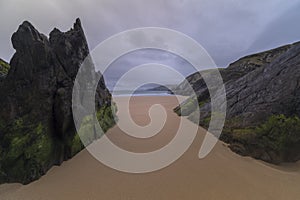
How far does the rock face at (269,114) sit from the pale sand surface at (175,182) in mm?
582

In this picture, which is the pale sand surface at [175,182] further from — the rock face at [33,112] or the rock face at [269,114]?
the rock face at [269,114]

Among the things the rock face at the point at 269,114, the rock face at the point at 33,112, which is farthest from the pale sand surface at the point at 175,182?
the rock face at the point at 269,114

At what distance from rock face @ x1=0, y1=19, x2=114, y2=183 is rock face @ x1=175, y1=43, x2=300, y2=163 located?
6.47m

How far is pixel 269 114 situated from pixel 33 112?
8357 mm

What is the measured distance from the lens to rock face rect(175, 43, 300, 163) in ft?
21.5

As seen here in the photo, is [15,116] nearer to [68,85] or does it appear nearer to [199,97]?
[68,85]

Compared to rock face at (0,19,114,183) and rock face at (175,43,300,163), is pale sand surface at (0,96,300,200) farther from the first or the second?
rock face at (175,43,300,163)

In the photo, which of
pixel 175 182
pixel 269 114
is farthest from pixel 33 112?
pixel 269 114

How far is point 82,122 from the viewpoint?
23.8 ft

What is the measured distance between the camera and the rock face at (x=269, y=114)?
21.5ft

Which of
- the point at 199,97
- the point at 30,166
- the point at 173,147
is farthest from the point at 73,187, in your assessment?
the point at 199,97

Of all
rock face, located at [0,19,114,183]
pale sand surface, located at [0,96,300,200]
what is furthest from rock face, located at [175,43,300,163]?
rock face, located at [0,19,114,183]

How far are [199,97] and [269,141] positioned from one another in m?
7.55

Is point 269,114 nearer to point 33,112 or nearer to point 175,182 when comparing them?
point 175,182
